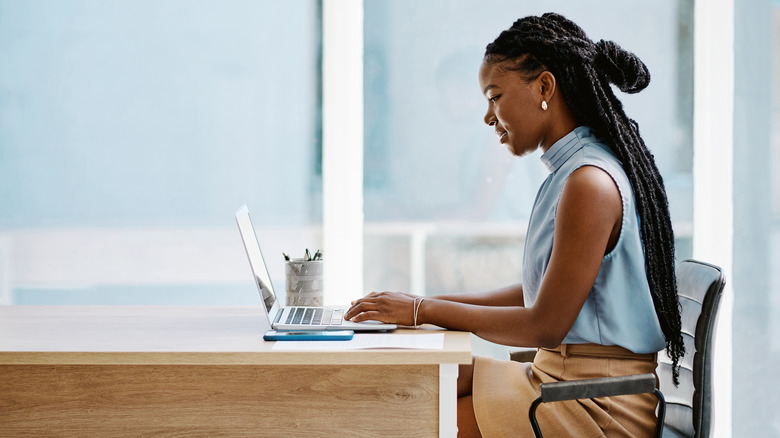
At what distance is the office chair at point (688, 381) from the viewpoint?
1.42 meters

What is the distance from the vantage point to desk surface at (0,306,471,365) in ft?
4.66

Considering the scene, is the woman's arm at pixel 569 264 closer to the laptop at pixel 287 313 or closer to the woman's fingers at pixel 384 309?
the woman's fingers at pixel 384 309

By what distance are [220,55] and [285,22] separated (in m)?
0.30

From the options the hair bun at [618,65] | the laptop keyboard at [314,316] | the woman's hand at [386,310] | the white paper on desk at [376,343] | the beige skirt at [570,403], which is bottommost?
the beige skirt at [570,403]

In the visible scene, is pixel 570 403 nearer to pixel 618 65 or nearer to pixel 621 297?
pixel 621 297

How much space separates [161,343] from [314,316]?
386mm

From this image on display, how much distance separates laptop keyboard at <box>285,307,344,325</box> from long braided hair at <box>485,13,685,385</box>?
71 centimetres

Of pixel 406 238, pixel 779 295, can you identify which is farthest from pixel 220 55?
pixel 779 295

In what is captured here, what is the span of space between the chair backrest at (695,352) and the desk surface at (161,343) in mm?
497

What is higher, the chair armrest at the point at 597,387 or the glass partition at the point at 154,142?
the glass partition at the point at 154,142

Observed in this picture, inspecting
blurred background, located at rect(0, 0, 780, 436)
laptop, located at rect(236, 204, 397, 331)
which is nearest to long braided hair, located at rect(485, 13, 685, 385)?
laptop, located at rect(236, 204, 397, 331)

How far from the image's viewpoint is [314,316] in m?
1.78

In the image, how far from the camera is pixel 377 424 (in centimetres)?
153

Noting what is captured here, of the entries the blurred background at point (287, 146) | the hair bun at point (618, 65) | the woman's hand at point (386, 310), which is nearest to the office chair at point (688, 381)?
the woman's hand at point (386, 310)
